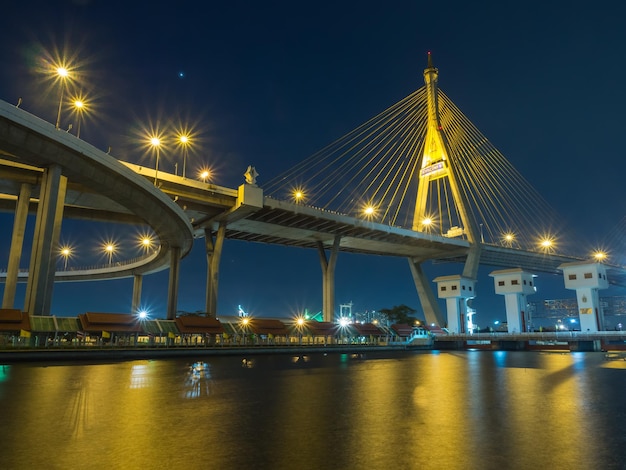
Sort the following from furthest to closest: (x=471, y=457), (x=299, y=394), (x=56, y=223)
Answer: (x=56, y=223) → (x=299, y=394) → (x=471, y=457)

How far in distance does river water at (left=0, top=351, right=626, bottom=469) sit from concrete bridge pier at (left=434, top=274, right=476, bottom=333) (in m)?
53.6

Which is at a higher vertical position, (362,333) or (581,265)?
(581,265)

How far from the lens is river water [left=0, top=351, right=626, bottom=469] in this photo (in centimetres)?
502

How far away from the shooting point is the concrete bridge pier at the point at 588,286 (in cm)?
5525

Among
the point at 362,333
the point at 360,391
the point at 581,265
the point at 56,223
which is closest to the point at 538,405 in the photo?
the point at 360,391

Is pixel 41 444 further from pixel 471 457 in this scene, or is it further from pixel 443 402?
pixel 443 402

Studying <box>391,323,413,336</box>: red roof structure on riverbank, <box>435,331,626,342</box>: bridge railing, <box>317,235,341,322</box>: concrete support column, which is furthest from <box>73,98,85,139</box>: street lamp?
<box>435,331,626,342</box>: bridge railing

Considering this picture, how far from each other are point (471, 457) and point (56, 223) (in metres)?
32.3

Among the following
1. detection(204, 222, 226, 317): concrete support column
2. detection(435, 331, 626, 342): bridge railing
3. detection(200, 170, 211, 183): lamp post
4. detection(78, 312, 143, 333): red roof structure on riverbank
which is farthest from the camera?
detection(435, 331, 626, 342): bridge railing

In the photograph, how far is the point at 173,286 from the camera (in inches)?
1877

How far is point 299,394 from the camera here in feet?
34.6

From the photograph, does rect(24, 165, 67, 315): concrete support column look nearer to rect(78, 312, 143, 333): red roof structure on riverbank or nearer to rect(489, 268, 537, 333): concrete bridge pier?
rect(78, 312, 143, 333): red roof structure on riverbank

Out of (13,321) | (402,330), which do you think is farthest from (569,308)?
(13,321)

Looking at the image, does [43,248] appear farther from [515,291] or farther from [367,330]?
[515,291]
